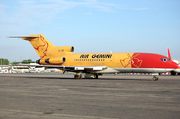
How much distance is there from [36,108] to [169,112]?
5.42m

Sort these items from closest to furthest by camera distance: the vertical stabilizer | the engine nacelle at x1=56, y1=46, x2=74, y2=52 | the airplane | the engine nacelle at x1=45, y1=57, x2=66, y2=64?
the airplane, the engine nacelle at x1=45, y1=57, x2=66, y2=64, the engine nacelle at x1=56, y1=46, x2=74, y2=52, the vertical stabilizer

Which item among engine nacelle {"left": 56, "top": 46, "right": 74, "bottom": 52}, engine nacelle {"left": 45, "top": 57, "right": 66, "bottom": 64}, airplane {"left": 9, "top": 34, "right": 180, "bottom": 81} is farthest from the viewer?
engine nacelle {"left": 56, "top": 46, "right": 74, "bottom": 52}

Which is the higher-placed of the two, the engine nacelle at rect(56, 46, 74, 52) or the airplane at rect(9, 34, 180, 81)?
the engine nacelle at rect(56, 46, 74, 52)

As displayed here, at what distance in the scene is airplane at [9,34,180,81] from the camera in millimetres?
34438

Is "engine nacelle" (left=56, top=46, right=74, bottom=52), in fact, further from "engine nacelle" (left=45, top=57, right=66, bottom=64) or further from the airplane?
"engine nacelle" (left=45, top=57, right=66, bottom=64)

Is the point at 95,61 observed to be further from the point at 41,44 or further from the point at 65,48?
the point at 41,44

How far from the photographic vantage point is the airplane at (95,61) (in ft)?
113

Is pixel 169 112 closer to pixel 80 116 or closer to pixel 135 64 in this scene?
pixel 80 116

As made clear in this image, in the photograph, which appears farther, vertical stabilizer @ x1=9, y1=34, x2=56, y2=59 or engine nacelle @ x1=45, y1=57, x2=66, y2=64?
vertical stabilizer @ x1=9, y1=34, x2=56, y2=59

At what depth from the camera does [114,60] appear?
37094mm

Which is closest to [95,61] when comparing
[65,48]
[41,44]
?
[65,48]

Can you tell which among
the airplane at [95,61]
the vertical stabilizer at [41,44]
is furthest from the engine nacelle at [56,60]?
the vertical stabilizer at [41,44]

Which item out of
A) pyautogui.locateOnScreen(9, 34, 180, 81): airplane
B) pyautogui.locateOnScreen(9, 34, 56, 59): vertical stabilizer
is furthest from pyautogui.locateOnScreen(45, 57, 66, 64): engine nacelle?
pyautogui.locateOnScreen(9, 34, 56, 59): vertical stabilizer

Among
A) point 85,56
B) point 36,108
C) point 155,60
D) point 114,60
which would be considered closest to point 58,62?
point 85,56
